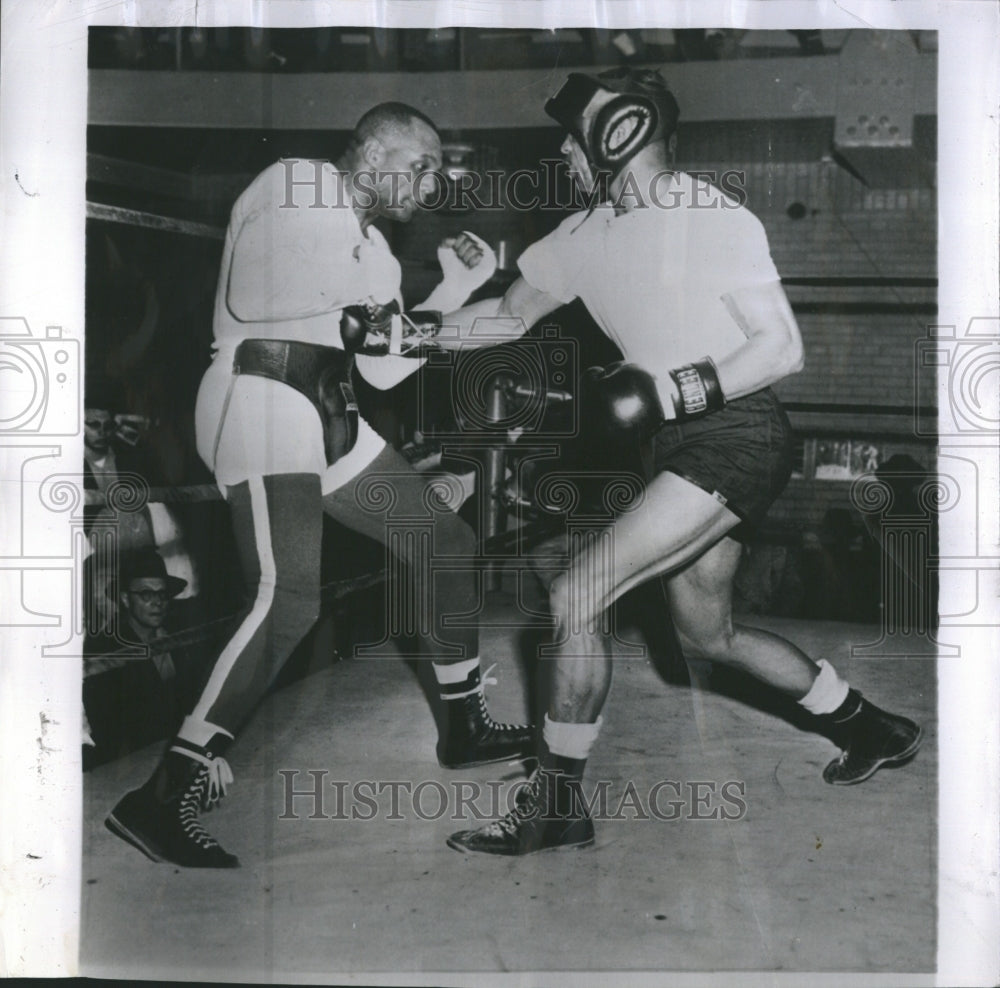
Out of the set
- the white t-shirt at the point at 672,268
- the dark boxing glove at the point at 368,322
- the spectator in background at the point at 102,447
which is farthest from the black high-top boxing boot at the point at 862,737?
the spectator in background at the point at 102,447

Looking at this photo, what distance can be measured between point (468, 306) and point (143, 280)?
0.92m

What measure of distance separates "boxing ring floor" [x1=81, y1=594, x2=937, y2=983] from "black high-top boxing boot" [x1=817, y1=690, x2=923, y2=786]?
0.03 m

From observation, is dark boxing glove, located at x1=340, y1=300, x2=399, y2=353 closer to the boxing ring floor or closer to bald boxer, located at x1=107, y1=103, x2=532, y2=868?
bald boxer, located at x1=107, y1=103, x2=532, y2=868

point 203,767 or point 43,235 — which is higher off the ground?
point 43,235

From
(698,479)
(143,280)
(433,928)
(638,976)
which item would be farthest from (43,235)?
(638,976)

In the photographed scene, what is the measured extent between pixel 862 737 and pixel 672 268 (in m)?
1.43

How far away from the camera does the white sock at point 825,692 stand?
3.38 meters

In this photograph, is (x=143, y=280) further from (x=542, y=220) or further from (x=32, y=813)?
(x=32, y=813)

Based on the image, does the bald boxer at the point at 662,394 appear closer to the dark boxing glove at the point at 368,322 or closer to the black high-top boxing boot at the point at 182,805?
the dark boxing glove at the point at 368,322

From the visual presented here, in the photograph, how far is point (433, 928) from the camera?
333 cm

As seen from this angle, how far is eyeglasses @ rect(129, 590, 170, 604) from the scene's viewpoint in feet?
11.1

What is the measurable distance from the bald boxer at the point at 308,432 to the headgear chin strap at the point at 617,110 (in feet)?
1.29

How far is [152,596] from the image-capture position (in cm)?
339

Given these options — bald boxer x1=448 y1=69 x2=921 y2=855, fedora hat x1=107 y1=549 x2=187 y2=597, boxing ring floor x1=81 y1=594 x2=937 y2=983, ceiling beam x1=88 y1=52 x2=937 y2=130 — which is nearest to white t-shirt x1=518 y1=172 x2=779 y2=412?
bald boxer x1=448 y1=69 x2=921 y2=855
